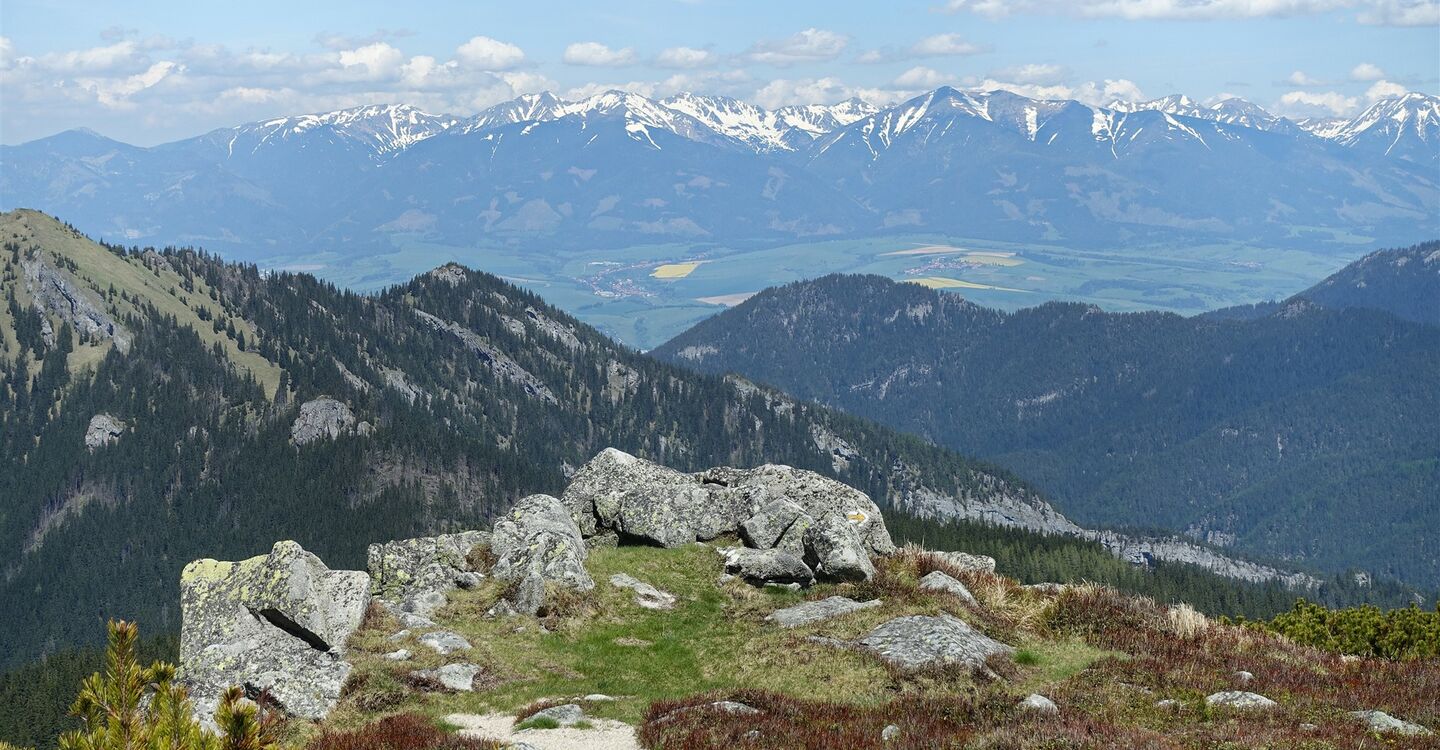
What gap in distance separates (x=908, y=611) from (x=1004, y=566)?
121 metres

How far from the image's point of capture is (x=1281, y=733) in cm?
2125

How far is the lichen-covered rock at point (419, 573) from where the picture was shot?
38.1m

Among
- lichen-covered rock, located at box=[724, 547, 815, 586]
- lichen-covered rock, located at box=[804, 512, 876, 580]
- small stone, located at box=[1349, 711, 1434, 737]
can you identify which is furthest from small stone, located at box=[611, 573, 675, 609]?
small stone, located at box=[1349, 711, 1434, 737]

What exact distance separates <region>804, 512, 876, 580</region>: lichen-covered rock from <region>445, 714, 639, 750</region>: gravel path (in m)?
14.9

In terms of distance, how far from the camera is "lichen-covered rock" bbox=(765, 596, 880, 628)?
3456 cm

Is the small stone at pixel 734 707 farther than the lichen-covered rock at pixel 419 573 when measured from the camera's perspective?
No

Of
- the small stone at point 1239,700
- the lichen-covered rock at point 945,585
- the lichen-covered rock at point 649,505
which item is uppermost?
the small stone at point 1239,700

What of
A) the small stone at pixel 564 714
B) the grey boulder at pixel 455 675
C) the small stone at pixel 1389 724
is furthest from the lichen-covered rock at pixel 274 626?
the small stone at pixel 1389 724

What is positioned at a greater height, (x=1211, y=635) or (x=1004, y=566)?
(x=1211, y=635)

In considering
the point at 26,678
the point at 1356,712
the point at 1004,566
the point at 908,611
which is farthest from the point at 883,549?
the point at 26,678

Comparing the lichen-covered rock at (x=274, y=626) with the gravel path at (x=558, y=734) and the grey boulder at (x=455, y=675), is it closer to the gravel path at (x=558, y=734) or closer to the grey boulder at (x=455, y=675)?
the grey boulder at (x=455, y=675)

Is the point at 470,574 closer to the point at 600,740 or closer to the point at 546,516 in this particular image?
the point at 546,516

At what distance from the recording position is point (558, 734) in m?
24.8

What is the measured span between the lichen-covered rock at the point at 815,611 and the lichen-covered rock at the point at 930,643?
9.67ft
